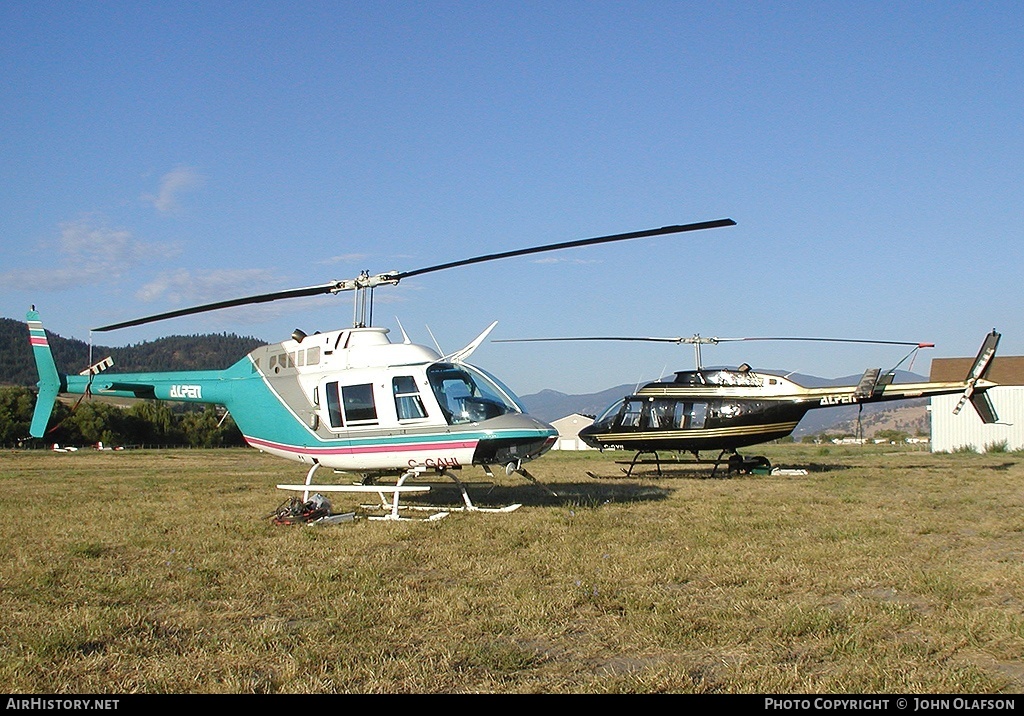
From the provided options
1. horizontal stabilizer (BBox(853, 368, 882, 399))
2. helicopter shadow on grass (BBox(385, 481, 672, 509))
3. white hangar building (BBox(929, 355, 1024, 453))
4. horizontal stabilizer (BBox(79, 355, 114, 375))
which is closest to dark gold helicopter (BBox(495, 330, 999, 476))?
horizontal stabilizer (BBox(853, 368, 882, 399))

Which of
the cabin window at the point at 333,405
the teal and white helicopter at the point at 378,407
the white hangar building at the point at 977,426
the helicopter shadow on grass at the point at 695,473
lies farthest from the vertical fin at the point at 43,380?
the white hangar building at the point at 977,426

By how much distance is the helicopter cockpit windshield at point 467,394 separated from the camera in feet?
37.7

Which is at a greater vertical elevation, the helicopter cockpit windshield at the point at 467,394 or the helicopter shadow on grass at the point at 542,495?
the helicopter cockpit windshield at the point at 467,394

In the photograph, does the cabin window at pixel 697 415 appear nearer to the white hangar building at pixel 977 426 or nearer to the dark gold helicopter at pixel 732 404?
the dark gold helicopter at pixel 732 404

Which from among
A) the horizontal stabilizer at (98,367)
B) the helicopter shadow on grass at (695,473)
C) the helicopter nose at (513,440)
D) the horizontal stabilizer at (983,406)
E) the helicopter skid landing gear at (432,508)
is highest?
the horizontal stabilizer at (98,367)

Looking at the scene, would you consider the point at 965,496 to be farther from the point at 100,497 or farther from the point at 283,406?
the point at 100,497

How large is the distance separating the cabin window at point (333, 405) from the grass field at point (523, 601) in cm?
179

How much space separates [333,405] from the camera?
12.1 meters

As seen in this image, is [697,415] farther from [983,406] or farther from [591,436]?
[983,406]

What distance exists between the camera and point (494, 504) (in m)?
12.9

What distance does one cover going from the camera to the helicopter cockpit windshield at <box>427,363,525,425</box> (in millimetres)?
11499

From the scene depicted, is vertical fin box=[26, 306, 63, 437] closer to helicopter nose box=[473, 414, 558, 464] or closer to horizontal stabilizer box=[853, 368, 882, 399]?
helicopter nose box=[473, 414, 558, 464]

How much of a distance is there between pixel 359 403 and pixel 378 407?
1.12ft
